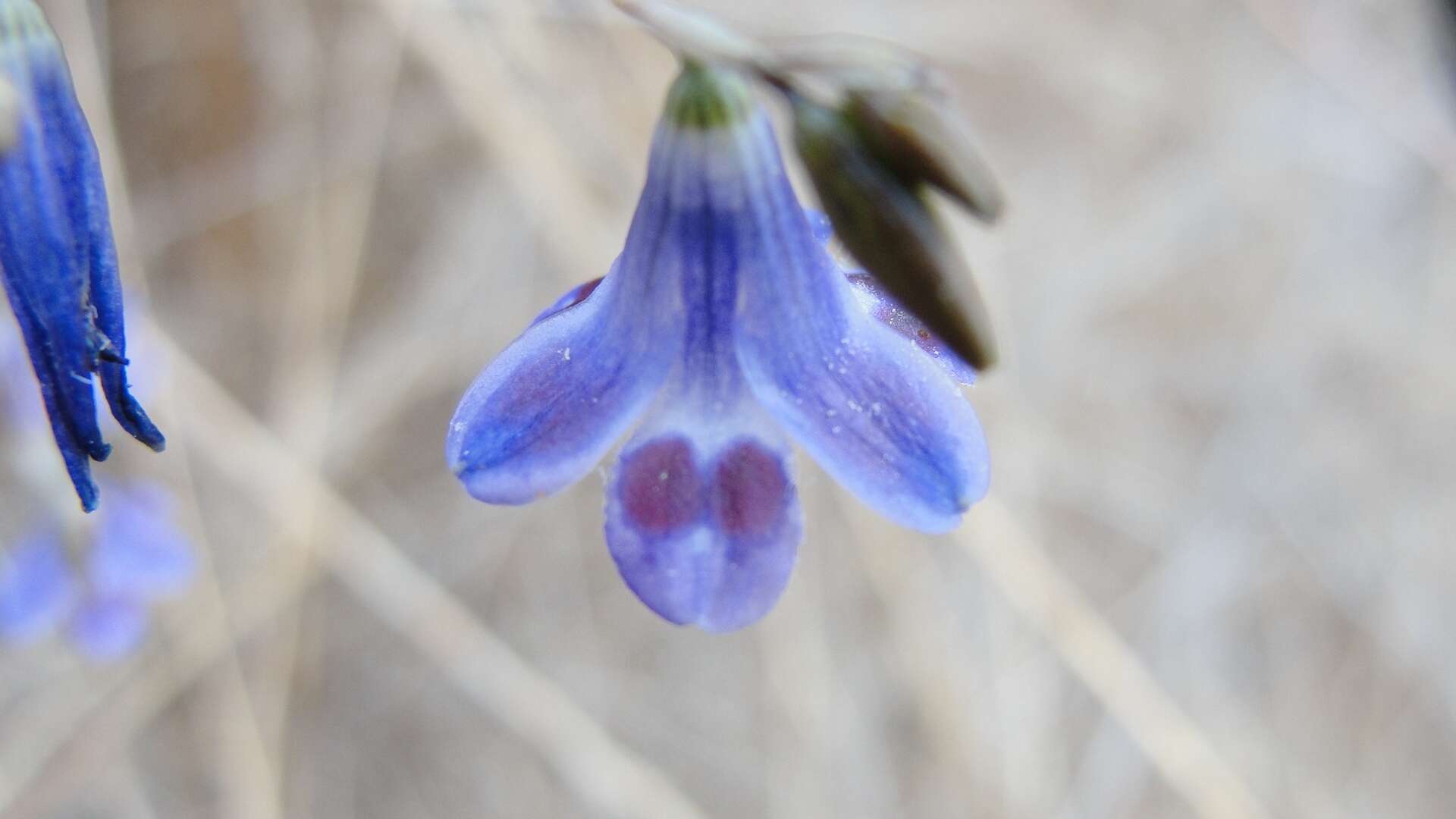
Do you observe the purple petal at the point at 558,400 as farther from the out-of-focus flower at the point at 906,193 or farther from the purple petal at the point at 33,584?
the purple petal at the point at 33,584

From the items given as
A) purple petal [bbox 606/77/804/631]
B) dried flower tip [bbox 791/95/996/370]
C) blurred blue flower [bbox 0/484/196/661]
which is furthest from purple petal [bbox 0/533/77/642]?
dried flower tip [bbox 791/95/996/370]

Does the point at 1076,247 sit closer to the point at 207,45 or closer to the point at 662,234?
the point at 207,45

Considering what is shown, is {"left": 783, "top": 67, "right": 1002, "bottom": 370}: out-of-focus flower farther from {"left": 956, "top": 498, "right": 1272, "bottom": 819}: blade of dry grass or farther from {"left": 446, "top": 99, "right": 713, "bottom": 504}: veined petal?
{"left": 956, "top": 498, "right": 1272, "bottom": 819}: blade of dry grass

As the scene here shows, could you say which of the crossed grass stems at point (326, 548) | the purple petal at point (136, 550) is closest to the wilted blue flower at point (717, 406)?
the purple petal at point (136, 550)

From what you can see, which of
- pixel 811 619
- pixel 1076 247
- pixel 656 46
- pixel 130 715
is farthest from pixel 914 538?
pixel 130 715

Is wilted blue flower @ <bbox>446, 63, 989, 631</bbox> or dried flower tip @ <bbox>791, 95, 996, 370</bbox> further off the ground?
dried flower tip @ <bbox>791, 95, 996, 370</bbox>

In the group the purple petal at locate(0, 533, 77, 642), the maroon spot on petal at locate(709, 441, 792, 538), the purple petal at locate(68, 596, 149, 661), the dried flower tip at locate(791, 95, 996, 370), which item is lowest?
the purple petal at locate(68, 596, 149, 661)

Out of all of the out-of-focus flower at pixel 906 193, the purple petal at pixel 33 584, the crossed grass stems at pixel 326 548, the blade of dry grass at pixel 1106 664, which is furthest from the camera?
the blade of dry grass at pixel 1106 664
